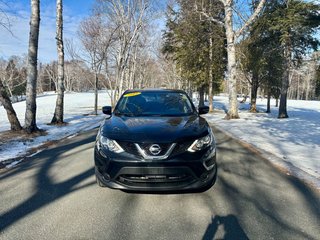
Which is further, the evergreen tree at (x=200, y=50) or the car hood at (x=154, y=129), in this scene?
the evergreen tree at (x=200, y=50)

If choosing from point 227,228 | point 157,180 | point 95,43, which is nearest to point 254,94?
point 95,43

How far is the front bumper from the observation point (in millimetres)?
3213

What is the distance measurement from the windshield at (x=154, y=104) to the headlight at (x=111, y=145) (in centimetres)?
123

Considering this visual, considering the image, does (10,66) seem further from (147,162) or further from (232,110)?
(147,162)

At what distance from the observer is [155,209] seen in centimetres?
330

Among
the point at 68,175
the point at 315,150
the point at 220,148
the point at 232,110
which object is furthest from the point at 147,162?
the point at 232,110

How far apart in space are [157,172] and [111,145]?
0.78 meters

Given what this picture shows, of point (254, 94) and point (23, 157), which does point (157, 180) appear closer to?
point (23, 157)

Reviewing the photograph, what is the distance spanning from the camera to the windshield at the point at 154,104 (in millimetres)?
4781

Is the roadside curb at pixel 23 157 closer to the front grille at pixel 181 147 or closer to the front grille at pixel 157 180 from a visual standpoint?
the front grille at pixel 157 180

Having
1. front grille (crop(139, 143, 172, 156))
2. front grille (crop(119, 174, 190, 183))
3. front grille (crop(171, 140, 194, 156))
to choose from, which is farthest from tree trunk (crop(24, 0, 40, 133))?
front grille (crop(171, 140, 194, 156))

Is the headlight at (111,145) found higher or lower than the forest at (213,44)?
lower

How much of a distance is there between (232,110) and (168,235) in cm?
1301

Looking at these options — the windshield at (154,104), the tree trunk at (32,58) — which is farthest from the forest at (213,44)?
the windshield at (154,104)
